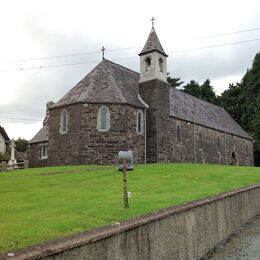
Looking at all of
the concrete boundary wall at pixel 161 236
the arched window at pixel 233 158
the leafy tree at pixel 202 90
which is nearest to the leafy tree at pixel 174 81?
the leafy tree at pixel 202 90

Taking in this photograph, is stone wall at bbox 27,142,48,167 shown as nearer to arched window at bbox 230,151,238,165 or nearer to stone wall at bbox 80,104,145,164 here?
stone wall at bbox 80,104,145,164

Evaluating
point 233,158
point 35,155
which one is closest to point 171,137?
point 35,155

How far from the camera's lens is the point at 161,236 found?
8.30m

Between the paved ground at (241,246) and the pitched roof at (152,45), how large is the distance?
23.3 meters

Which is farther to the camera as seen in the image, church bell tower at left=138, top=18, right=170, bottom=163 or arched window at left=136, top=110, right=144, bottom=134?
church bell tower at left=138, top=18, right=170, bottom=163

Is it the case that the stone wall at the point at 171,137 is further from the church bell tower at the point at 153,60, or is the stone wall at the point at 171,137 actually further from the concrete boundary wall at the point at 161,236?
the concrete boundary wall at the point at 161,236

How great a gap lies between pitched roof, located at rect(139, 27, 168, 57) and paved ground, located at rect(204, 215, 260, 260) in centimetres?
2332

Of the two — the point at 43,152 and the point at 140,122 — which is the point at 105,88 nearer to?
the point at 140,122

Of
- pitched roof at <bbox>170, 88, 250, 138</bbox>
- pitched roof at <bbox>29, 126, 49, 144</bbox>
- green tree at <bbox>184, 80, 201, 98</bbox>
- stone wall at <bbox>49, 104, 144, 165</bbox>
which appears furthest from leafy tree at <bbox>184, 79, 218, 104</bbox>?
stone wall at <bbox>49, 104, 144, 165</bbox>

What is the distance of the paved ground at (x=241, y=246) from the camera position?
9.97m

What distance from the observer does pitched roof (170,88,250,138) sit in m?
39.3

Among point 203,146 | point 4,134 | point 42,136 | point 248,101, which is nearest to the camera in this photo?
point 203,146

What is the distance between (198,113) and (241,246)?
1332 inches

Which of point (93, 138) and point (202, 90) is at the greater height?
point (202, 90)
